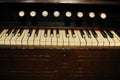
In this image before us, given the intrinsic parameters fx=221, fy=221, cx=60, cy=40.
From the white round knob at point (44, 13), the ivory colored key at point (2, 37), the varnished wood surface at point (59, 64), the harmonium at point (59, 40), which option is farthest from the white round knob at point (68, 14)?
the ivory colored key at point (2, 37)

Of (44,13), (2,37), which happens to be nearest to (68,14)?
(44,13)

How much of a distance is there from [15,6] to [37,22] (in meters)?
0.25

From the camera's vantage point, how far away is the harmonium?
72.4 inches

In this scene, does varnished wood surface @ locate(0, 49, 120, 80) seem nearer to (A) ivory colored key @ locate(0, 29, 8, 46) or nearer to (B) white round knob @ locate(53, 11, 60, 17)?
(A) ivory colored key @ locate(0, 29, 8, 46)

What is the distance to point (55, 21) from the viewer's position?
209cm

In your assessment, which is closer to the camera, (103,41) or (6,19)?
(103,41)

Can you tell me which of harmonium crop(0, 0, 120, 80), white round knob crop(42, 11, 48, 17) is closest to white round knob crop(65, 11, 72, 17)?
harmonium crop(0, 0, 120, 80)

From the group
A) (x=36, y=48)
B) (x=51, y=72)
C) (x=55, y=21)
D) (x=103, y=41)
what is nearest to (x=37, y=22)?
(x=55, y=21)

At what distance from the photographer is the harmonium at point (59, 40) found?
1838mm

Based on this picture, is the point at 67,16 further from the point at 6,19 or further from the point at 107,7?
the point at 6,19

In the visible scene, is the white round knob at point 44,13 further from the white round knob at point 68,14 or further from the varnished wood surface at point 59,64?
the varnished wood surface at point 59,64

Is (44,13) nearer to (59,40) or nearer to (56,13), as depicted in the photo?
(56,13)

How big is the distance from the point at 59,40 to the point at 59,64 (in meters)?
0.24

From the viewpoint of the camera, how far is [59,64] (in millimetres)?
1959
